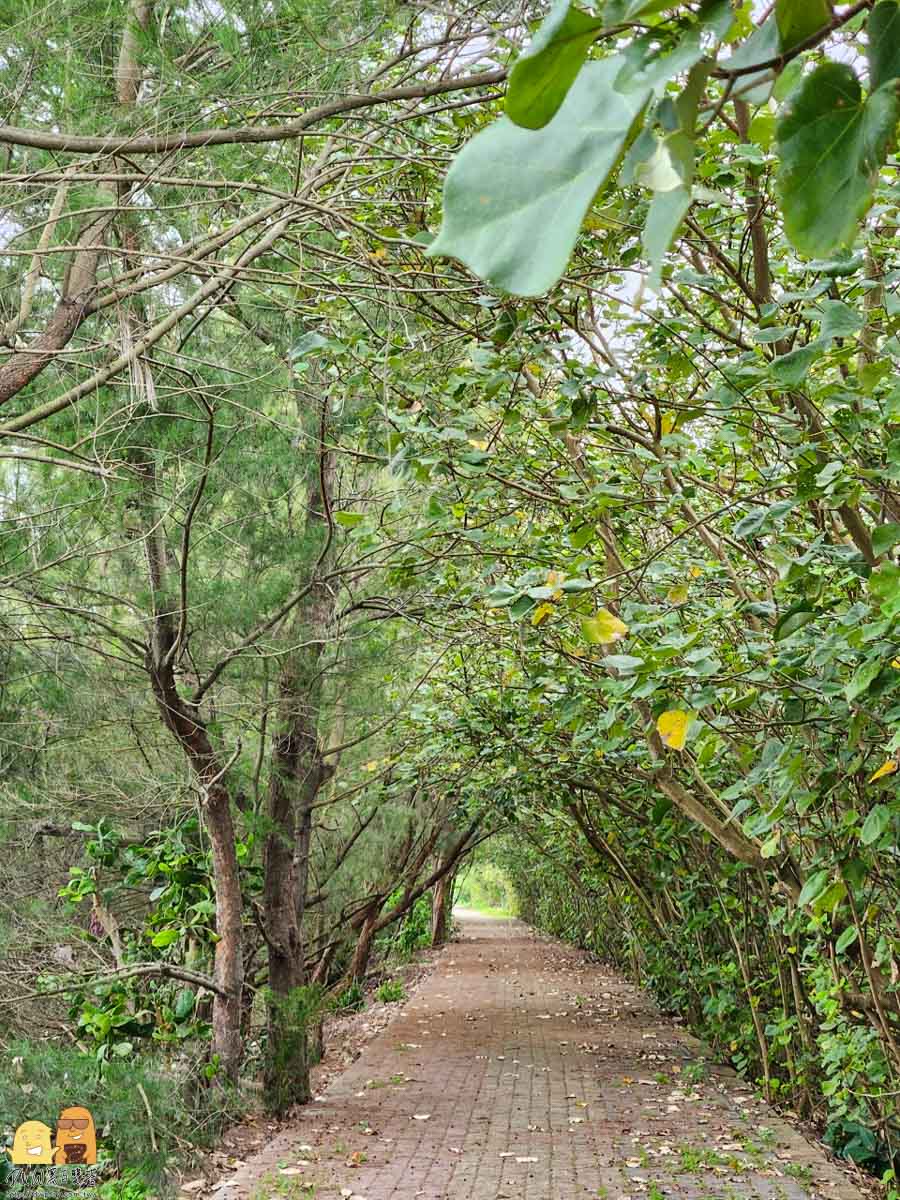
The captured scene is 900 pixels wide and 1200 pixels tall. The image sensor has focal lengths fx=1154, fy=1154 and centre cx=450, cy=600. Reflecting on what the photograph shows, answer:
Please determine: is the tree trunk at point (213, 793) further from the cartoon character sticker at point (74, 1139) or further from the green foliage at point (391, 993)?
the green foliage at point (391, 993)

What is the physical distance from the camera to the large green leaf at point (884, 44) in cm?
58

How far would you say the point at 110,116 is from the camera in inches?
128

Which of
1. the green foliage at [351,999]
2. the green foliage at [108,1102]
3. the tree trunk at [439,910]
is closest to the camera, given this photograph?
the green foliage at [108,1102]

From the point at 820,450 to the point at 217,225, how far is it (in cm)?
246

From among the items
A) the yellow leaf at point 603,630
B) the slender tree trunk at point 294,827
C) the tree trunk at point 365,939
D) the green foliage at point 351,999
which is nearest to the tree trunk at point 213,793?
the slender tree trunk at point 294,827

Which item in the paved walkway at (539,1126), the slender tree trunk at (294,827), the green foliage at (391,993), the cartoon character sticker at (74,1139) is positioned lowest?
the green foliage at (391,993)

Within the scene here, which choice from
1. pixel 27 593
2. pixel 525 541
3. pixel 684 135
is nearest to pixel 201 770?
pixel 27 593

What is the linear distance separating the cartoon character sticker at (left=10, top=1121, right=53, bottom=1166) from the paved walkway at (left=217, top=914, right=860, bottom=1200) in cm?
99

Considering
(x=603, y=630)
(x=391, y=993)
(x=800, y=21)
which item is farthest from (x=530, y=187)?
(x=391, y=993)

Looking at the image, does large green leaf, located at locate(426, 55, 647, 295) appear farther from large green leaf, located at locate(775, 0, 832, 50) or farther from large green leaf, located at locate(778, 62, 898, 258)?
large green leaf, located at locate(775, 0, 832, 50)

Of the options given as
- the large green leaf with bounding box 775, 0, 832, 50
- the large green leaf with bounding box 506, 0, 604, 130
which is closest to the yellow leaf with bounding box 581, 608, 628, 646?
the large green leaf with bounding box 775, 0, 832, 50

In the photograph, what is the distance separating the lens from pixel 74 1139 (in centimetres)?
521

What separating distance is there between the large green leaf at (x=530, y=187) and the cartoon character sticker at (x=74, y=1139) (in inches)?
222

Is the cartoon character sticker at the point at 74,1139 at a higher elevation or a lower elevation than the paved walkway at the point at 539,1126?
higher
